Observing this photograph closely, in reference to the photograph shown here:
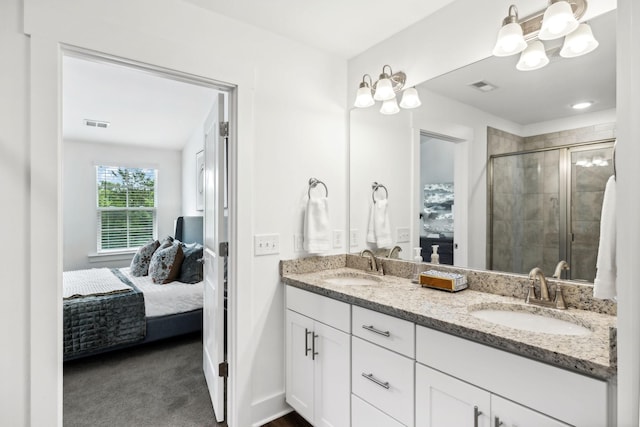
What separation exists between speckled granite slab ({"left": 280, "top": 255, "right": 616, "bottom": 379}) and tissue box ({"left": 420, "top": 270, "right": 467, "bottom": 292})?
1.2 inches

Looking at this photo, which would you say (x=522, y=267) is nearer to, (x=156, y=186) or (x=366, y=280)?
(x=366, y=280)

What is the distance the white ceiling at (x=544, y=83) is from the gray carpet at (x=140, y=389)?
2325 millimetres

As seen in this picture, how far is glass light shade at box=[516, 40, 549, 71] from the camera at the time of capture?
144cm

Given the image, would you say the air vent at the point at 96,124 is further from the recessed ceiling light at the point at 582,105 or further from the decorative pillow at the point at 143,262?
the recessed ceiling light at the point at 582,105

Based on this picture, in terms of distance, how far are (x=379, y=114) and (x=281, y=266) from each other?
1183 mm

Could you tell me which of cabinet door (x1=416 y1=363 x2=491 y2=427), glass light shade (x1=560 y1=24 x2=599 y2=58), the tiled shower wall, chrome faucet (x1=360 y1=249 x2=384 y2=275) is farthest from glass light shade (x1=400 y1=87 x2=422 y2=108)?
cabinet door (x1=416 y1=363 x2=491 y2=427)

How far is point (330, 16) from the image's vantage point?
185 cm

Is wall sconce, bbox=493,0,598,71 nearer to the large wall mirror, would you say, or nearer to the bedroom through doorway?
the large wall mirror

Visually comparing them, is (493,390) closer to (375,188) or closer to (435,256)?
(435,256)

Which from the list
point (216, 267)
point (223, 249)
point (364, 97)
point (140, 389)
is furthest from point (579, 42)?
point (140, 389)

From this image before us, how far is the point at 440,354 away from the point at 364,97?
154 cm

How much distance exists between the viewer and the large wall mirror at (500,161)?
1345 millimetres

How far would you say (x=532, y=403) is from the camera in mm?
962

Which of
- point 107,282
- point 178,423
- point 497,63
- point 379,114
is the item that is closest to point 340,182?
point 379,114
